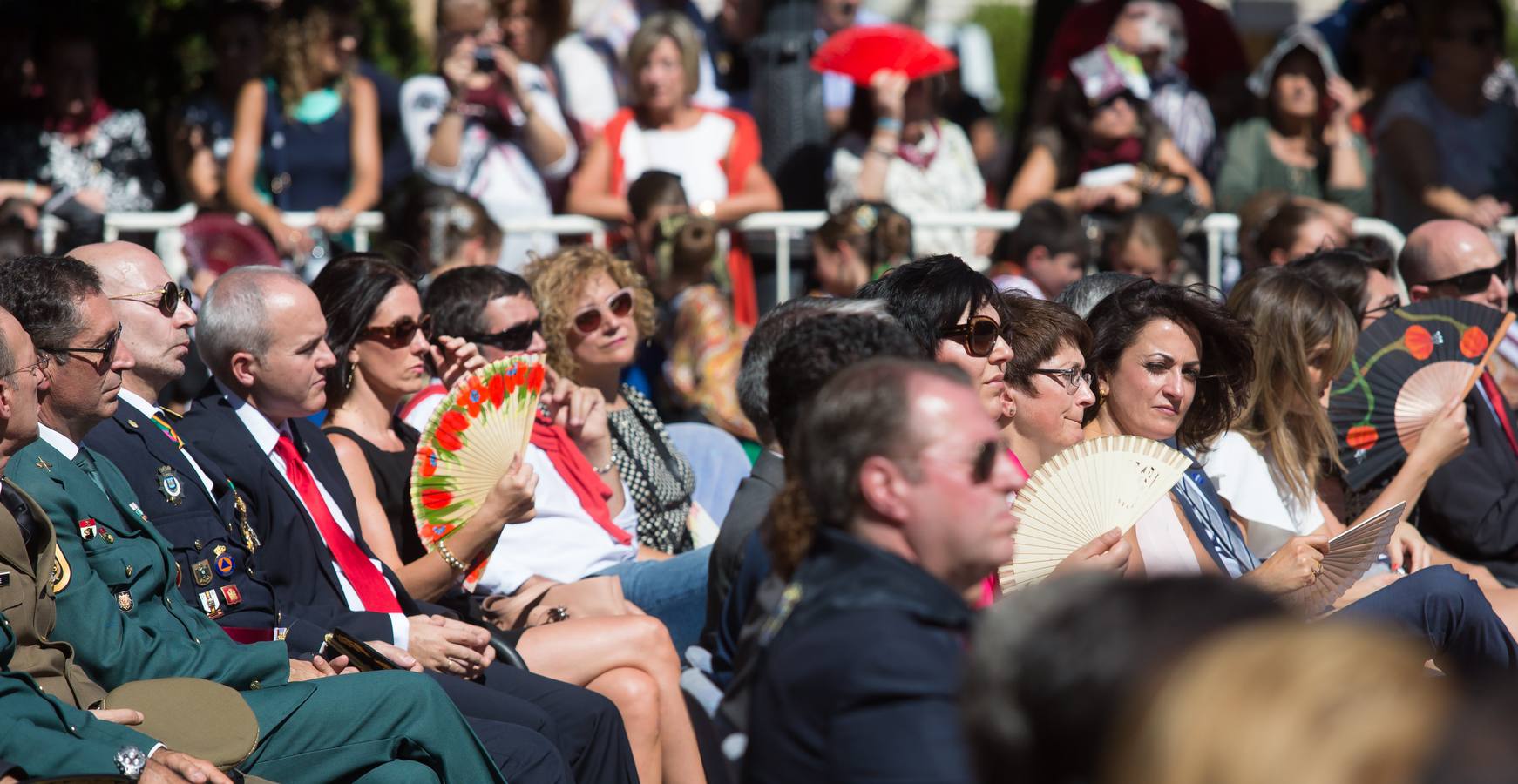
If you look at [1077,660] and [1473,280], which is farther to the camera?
[1473,280]

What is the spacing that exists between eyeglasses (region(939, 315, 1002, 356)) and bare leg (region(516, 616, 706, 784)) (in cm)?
117

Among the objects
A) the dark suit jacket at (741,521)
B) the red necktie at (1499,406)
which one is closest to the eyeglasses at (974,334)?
the dark suit jacket at (741,521)

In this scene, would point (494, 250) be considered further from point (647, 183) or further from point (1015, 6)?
point (1015, 6)

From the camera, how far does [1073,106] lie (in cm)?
796

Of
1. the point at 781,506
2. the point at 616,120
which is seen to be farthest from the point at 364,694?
the point at 616,120

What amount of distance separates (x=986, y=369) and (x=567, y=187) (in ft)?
12.8

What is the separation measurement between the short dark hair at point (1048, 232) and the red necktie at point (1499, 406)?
181 centimetres

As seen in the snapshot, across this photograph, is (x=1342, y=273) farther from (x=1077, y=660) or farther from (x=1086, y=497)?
(x=1077, y=660)

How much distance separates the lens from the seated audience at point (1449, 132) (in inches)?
306

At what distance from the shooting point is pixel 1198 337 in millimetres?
4590

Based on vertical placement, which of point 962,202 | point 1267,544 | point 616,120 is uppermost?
point 616,120

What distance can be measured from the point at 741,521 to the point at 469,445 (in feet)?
4.25

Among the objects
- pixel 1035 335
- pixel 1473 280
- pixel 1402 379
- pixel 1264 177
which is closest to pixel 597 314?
pixel 1035 335

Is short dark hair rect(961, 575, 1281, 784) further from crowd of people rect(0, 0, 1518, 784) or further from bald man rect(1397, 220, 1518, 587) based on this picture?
bald man rect(1397, 220, 1518, 587)
